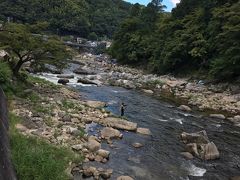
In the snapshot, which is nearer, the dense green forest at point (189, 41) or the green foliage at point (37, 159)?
the green foliage at point (37, 159)

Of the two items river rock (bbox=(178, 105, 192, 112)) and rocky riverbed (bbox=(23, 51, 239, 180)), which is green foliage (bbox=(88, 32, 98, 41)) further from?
river rock (bbox=(178, 105, 192, 112))

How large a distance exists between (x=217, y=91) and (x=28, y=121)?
80.6 feet

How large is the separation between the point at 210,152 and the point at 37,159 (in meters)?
9.77

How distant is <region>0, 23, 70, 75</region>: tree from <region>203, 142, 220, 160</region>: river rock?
13731 mm

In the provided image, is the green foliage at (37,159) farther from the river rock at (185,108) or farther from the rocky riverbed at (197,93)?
the river rock at (185,108)

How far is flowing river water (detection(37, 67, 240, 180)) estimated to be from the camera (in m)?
16.4

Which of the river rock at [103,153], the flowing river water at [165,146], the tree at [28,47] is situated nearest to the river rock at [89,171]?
the flowing river water at [165,146]

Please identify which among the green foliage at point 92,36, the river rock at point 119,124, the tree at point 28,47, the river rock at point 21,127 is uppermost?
the tree at point 28,47

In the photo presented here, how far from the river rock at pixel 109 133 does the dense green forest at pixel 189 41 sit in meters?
21.0

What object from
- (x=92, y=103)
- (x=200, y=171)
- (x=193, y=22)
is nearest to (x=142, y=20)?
(x=193, y=22)

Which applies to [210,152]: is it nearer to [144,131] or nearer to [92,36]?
[144,131]

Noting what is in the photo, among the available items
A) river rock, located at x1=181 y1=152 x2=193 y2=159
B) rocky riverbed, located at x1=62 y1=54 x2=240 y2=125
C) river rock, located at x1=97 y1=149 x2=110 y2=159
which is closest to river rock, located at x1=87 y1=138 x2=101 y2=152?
river rock, located at x1=97 y1=149 x2=110 y2=159

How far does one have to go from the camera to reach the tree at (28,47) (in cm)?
2559

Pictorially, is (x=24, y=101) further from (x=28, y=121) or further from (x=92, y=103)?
(x=92, y=103)
